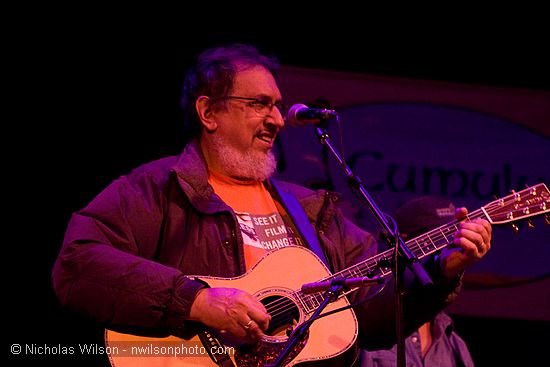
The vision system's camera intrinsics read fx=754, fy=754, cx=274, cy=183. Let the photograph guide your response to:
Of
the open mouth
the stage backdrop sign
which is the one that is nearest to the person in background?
the stage backdrop sign

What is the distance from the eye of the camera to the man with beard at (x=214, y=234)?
3.21m

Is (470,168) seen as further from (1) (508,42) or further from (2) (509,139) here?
(1) (508,42)

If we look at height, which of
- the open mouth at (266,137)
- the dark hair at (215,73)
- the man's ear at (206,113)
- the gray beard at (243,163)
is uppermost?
the dark hair at (215,73)

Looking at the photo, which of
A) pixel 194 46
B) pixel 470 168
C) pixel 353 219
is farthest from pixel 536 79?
pixel 194 46

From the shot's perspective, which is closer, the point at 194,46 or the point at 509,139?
the point at 194,46

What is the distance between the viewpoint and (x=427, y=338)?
15.7 ft

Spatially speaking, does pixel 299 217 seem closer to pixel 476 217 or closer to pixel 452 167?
pixel 476 217

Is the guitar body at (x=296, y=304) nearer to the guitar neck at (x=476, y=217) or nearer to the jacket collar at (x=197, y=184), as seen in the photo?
the guitar neck at (x=476, y=217)

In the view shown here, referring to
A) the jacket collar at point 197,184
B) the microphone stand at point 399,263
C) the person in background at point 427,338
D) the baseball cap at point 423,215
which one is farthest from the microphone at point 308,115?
the baseball cap at point 423,215

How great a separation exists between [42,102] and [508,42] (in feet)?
12.1

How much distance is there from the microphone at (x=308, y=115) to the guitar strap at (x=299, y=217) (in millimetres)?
637

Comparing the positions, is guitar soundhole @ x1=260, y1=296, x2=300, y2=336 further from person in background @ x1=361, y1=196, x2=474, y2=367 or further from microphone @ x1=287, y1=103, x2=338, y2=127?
person in background @ x1=361, y1=196, x2=474, y2=367

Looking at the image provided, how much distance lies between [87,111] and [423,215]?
7.78 feet

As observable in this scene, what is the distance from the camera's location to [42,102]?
16.8 ft
